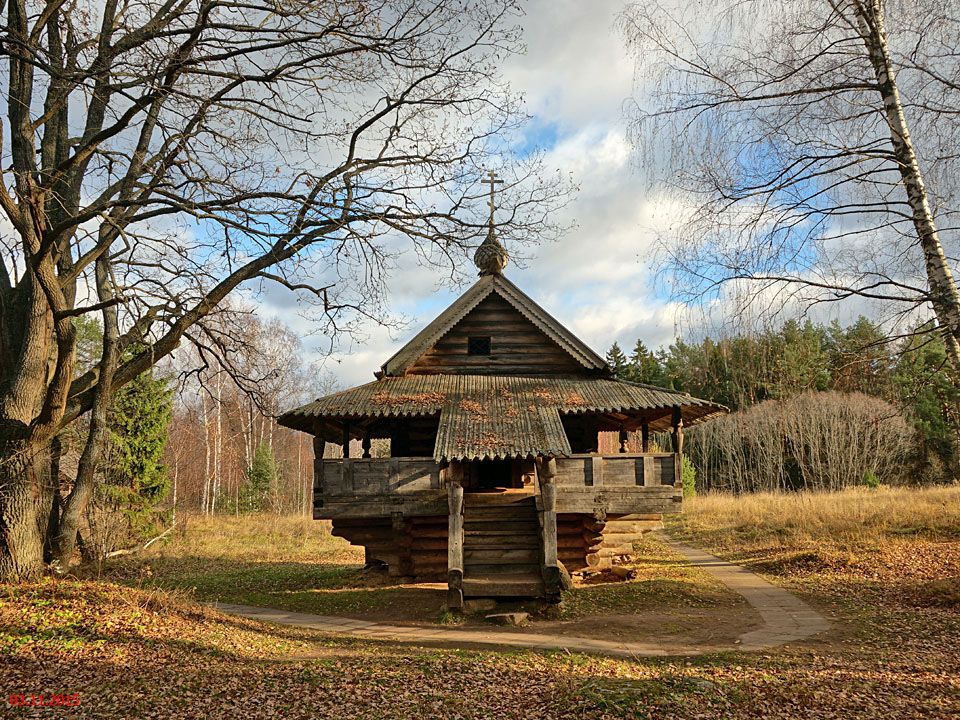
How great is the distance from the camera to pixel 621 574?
17.5 m

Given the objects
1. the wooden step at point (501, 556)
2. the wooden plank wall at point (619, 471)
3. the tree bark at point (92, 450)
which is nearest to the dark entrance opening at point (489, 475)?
the wooden step at point (501, 556)

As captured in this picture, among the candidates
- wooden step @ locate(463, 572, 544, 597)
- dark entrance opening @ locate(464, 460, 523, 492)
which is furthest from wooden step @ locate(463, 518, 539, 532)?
dark entrance opening @ locate(464, 460, 523, 492)

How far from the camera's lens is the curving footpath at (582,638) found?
10867 millimetres

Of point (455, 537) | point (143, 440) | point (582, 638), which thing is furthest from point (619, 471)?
point (143, 440)

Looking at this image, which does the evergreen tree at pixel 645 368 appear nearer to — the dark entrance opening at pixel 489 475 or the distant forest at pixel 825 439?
the distant forest at pixel 825 439

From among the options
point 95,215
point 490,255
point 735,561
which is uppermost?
point 490,255

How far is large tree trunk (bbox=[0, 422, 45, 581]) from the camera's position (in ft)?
38.5

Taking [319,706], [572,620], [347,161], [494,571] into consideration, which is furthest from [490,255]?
[319,706]

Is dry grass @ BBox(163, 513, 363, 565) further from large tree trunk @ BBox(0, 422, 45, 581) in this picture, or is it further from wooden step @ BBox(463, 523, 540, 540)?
large tree trunk @ BBox(0, 422, 45, 581)

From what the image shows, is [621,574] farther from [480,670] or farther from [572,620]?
[480,670]

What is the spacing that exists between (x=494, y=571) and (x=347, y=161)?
9459 millimetres

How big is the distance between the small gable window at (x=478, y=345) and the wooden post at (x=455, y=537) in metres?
4.95

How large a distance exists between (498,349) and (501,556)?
605 centimetres

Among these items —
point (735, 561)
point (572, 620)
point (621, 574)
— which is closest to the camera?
point (572, 620)
